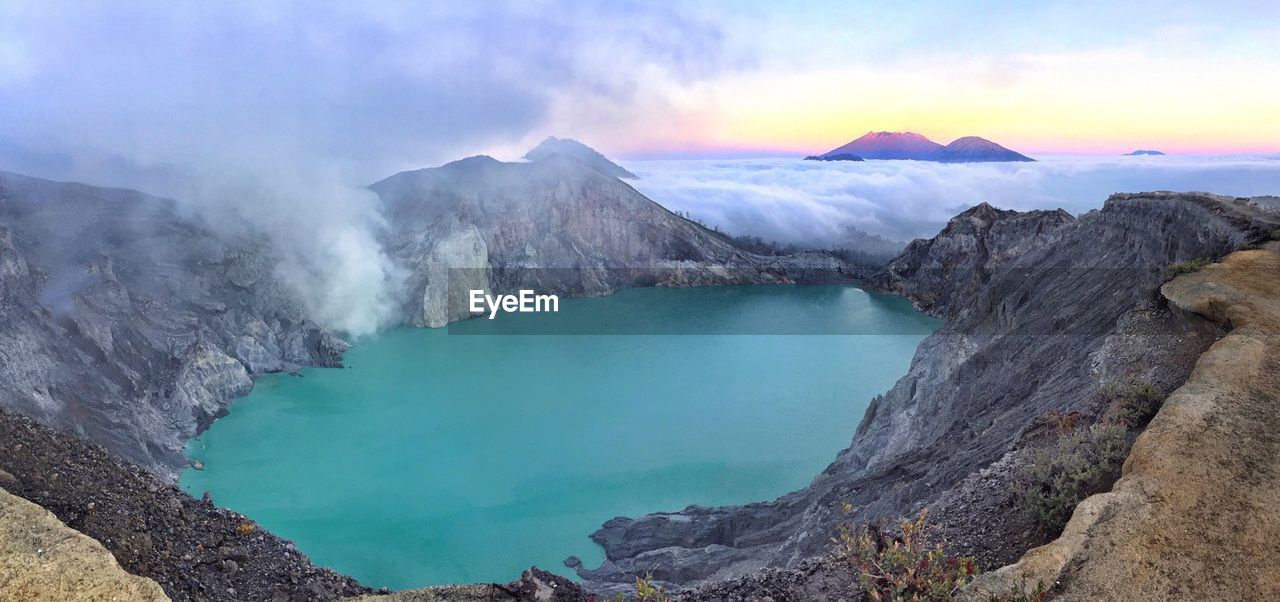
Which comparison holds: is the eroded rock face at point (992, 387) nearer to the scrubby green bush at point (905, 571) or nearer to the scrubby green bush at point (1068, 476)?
the scrubby green bush at point (1068, 476)

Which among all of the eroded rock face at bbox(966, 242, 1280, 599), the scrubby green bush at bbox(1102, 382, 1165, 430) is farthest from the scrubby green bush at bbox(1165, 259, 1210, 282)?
the scrubby green bush at bbox(1102, 382, 1165, 430)

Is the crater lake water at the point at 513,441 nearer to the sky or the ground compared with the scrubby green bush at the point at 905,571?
nearer to the ground

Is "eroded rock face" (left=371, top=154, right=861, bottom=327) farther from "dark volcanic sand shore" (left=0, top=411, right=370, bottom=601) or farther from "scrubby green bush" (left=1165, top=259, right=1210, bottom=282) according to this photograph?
"scrubby green bush" (left=1165, top=259, right=1210, bottom=282)

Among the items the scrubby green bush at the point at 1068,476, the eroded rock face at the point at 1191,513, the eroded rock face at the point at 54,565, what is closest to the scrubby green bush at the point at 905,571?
the eroded rock face at the point at 1191,513

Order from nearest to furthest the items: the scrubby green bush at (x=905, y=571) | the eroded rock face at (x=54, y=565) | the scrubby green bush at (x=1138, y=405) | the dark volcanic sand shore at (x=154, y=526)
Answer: the eroded rock face at (x=54, y=565)
the scrubby green bush at (x=905, y=571)
the dark volcanic sand shore at (x=154, y=526)
the scrubby green bush at (x=1138, y=405)

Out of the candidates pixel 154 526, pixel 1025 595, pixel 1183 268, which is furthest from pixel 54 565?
pixel 1183 268

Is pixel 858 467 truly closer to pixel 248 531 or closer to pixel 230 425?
pixel 248 531

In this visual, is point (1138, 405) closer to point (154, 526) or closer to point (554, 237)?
point (154, 526)

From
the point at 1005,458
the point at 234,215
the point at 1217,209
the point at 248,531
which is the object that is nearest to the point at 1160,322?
the point at 1005,458
